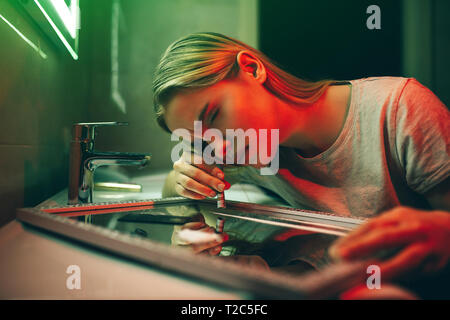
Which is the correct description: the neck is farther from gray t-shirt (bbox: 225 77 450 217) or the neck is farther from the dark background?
the dark background

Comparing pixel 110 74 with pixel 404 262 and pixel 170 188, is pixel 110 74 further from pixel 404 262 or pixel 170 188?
pixel 404 262

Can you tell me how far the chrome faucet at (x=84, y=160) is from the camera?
0.64 meters

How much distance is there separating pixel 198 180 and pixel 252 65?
0.31m

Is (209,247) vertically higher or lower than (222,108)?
lower

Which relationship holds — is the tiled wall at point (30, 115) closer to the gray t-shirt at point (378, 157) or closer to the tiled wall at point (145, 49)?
the tiled wall at point (145, 49)

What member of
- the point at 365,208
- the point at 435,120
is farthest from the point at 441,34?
the point at 365,208

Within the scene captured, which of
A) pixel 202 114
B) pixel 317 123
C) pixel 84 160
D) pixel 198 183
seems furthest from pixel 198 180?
pixel 317 123

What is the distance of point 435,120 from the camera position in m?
0.62

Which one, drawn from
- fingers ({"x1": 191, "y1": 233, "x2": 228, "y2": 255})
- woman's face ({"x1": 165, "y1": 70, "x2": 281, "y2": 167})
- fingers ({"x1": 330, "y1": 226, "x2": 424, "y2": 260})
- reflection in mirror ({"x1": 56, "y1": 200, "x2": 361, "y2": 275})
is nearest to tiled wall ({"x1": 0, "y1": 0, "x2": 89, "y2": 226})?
reflection in mirror ({"x1": 56, "y1": 200, "x2": 361, "y2": 275})

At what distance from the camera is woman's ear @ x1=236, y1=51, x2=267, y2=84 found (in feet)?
2.23

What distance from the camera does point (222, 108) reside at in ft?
2.03

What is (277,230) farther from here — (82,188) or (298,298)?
(82,188)

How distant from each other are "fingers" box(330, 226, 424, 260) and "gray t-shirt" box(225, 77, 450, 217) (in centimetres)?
45

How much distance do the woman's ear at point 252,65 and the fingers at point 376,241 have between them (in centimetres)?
52
